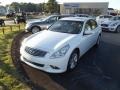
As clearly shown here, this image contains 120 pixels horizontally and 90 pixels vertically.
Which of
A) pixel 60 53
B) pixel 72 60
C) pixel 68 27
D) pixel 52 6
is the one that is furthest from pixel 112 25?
pixel 52 6

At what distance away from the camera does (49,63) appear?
5.46 m

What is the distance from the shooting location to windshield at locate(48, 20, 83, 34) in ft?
23.3

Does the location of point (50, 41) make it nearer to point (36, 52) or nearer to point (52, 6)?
point (36, 52)

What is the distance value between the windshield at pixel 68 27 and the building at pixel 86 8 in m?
51.8

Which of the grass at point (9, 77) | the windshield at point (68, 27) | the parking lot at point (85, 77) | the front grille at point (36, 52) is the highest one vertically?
the windshield at point (68, 27)

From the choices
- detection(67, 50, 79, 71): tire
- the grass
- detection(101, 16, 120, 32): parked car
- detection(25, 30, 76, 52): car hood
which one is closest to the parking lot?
detection(67, 50, 79, 71): tire

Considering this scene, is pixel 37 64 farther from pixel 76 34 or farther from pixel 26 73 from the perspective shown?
pixel 76 34

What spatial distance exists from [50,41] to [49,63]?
88 cm

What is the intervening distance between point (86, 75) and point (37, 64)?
63.4 inches

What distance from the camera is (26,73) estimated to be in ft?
19.2

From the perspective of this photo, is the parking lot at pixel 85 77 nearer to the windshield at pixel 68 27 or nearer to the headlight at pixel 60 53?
the headlight at pixel 60 53

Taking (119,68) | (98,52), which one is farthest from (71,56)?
(98,52)

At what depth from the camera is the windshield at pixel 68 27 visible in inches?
280

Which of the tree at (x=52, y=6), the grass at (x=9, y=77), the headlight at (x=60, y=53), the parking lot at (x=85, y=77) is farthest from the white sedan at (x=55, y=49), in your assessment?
the tree at (x=52, y=6)
